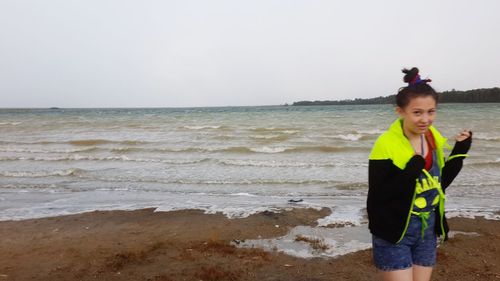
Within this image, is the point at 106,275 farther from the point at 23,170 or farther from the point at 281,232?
the point at 23,170

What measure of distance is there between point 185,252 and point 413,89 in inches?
150

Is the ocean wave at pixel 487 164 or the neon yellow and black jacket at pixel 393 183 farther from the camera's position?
the ocean wave at pixel 487 164

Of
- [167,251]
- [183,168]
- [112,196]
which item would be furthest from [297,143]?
[167,251]

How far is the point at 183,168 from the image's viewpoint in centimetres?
1309

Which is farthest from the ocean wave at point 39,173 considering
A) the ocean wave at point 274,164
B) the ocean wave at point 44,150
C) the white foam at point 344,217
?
the white foam at point 344,217

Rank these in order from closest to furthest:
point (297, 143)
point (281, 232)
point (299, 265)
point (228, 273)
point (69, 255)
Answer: point (228, 273), point (299, 265), point (69, 255), point (281, 232), point (297, 143)

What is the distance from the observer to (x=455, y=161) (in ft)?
8.30

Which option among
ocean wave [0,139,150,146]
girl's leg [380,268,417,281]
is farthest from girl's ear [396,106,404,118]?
ocean wave [0,139,150,146]

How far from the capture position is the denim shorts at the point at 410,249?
2.40 m

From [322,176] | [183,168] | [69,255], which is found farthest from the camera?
[183,168]

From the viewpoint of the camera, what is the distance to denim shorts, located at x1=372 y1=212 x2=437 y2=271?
7.86 ft

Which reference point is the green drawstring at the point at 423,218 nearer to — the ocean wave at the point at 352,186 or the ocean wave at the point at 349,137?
the ocean wave at the point at 352,186

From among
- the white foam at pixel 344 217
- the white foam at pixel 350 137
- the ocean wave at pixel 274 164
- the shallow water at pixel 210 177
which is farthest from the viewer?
the white foam at pixel 350 137

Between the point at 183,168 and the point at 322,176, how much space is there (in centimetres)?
460
